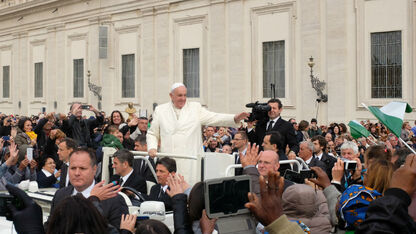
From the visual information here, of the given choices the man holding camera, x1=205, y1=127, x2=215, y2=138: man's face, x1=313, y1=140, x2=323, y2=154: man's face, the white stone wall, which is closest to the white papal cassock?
x1=313, y1=140, x2=323, y2=154: man's face

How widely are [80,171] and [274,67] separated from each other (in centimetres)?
2121

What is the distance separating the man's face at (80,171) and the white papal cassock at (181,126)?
9.83 ft

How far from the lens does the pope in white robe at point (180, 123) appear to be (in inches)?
326

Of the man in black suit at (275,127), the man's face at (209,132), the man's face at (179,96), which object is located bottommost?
the man's face at (209,132)

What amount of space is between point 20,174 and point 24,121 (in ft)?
17.7

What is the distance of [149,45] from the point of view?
30875 millimetres

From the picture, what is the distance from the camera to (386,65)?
2192cm

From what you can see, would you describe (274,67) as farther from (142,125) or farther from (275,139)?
(275,139)

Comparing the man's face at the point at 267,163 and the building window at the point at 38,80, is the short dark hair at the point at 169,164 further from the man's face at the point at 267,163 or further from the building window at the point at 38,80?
the building window at the point at 38,80

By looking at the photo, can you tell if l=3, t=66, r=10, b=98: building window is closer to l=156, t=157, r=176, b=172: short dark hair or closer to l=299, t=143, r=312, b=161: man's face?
l=299, t=143, r=312, b=161: man's face

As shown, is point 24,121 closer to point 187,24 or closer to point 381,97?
point 381,97

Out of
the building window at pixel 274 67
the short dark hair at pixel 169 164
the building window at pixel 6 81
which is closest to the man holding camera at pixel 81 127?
the short dark hair at pixel 169 164

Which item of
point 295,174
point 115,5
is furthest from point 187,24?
point 295,174

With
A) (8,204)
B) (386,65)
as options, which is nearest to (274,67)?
(386,65)
